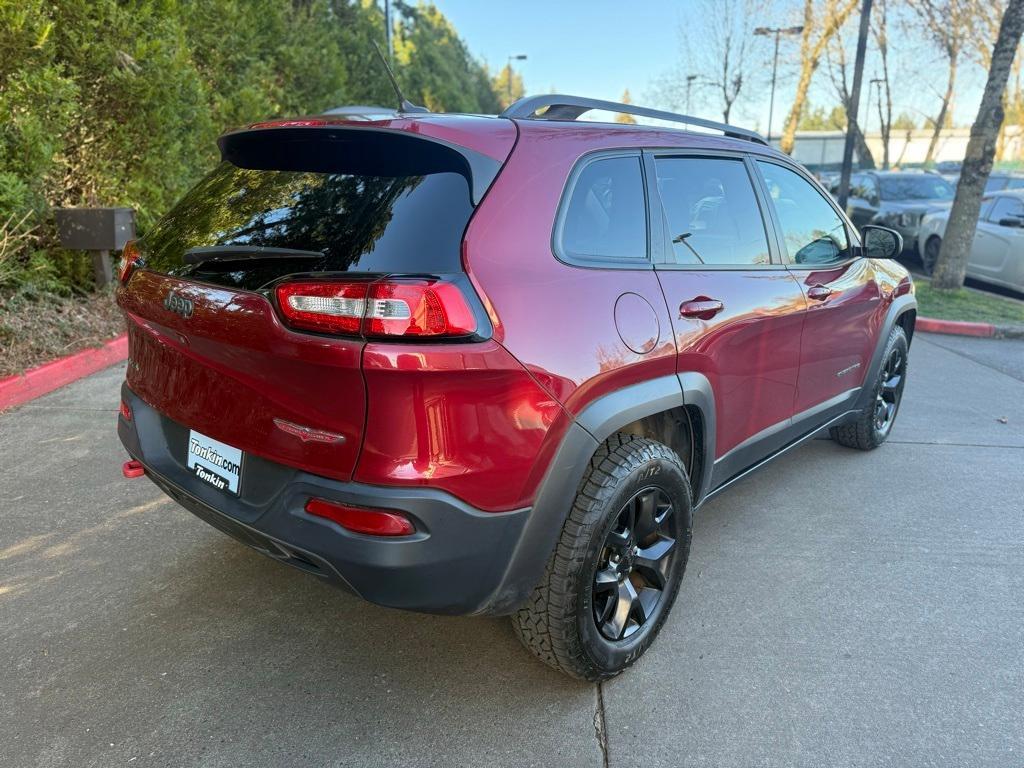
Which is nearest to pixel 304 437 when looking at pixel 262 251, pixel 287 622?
pixel 262 251

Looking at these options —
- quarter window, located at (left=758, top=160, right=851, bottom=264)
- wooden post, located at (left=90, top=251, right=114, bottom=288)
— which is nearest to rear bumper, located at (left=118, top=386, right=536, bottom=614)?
quarter window, located at (left=758, top=160, right=851, bottom=264)

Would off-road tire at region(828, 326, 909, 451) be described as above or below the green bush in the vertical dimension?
below

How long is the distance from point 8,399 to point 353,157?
380 centimetres

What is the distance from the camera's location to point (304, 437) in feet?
6.21

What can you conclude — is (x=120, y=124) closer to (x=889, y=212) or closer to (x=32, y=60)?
(x=32, y=60)

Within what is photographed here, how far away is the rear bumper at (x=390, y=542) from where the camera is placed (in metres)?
1.81

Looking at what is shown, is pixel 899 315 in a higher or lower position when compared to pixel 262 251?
lower

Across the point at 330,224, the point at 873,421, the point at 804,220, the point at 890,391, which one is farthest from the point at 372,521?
the point at 890,391

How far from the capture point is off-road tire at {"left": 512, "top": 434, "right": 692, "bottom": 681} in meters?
2.13

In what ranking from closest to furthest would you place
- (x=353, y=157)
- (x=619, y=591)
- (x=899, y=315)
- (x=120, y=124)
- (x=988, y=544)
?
1. (x=353, y=157)
2. (x=619, y=591)
3. (x=988, y=544)
4. (x=899, y=315)
5. (x=120, y=124)

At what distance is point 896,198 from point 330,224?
1412 cm

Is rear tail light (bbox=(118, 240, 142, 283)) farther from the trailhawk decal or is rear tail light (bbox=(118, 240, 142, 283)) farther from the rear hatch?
the trailhawk decal

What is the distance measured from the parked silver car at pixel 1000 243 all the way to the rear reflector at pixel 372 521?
1082 cm

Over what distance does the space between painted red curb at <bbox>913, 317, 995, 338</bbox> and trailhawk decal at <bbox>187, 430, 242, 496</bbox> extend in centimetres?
786
